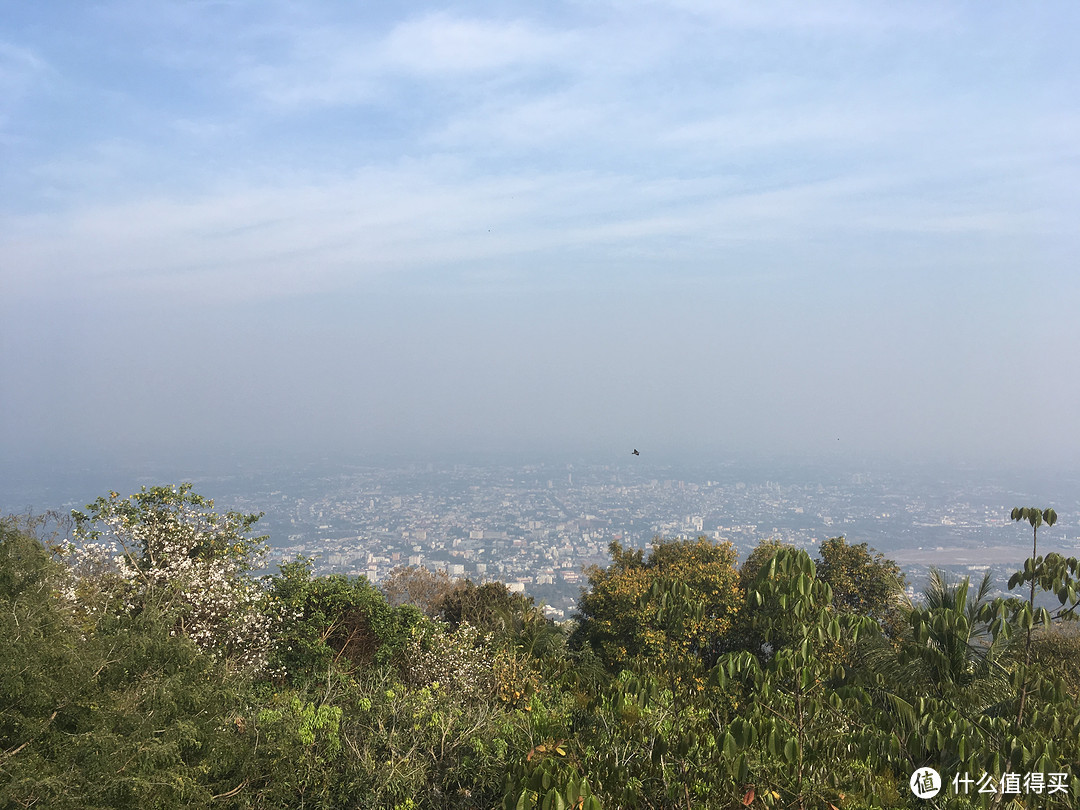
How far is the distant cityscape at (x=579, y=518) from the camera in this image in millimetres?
99062

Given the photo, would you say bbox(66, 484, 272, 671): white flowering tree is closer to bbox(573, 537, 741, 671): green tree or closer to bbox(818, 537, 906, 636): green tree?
bbox(573, 537, 741, 671): green tree

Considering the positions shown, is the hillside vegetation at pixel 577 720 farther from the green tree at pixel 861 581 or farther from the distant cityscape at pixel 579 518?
the distant cityscape at pixel 579 518

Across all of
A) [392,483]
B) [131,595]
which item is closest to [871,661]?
[131,595]

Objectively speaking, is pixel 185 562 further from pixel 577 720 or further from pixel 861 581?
pixel 861 581

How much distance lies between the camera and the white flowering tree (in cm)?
1452

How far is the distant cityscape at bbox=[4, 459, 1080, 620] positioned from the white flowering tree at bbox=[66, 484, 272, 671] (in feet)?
189

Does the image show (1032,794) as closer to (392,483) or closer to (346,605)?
(346,605)

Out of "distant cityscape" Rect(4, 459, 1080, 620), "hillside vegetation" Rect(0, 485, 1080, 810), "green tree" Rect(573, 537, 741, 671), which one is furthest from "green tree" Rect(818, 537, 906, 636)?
"distant cityscape" Rect(4, 459, 1080, 620)

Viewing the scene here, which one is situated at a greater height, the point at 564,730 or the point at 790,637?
the point at 790,637

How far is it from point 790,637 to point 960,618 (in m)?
2.60

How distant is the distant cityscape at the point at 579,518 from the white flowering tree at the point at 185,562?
57484 mm

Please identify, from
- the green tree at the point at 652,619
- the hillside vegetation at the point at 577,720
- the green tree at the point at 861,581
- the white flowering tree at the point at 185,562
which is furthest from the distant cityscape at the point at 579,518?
the hillside vegetation at the point at 577,720

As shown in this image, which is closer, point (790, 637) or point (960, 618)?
point (790, 637)

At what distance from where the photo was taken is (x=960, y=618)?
701 cm
